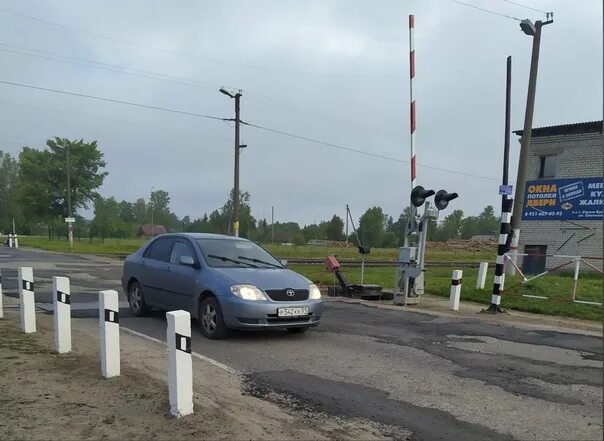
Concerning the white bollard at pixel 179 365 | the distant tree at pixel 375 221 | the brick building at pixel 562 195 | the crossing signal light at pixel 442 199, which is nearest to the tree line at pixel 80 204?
the distant tree at pixel 375 221

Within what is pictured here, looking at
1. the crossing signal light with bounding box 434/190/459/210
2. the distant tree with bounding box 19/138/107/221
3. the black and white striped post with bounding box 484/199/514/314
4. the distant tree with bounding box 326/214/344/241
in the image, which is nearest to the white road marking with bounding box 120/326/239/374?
the black and white striped post with bounding box 484/199/514/314

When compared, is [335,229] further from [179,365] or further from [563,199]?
[179,365]

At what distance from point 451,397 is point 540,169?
68.2 feet

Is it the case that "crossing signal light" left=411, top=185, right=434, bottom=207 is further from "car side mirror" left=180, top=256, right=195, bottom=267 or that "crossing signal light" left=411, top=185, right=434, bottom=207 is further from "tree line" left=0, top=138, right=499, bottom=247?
"tree line" left=0, top=138, right=499, bottom=247

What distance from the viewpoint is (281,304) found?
7387 millimetres

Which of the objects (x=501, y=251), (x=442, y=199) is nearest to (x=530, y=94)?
(x=442, y=199)

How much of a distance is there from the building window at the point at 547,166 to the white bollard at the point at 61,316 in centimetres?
2148

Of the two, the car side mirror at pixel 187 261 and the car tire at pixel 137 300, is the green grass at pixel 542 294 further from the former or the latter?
the car tire at pixel 137 300

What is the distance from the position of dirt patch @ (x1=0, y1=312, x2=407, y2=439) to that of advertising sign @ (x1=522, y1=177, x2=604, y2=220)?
1964cm

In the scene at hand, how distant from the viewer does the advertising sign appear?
21.2 metres

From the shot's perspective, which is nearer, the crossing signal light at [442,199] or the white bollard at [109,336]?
the white bollard at [109,336]

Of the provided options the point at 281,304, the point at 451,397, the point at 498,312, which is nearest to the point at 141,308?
the point at 281,304

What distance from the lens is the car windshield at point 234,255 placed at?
826 cm

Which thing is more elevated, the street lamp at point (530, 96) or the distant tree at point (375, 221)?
the street lamp at point (530, 96)
